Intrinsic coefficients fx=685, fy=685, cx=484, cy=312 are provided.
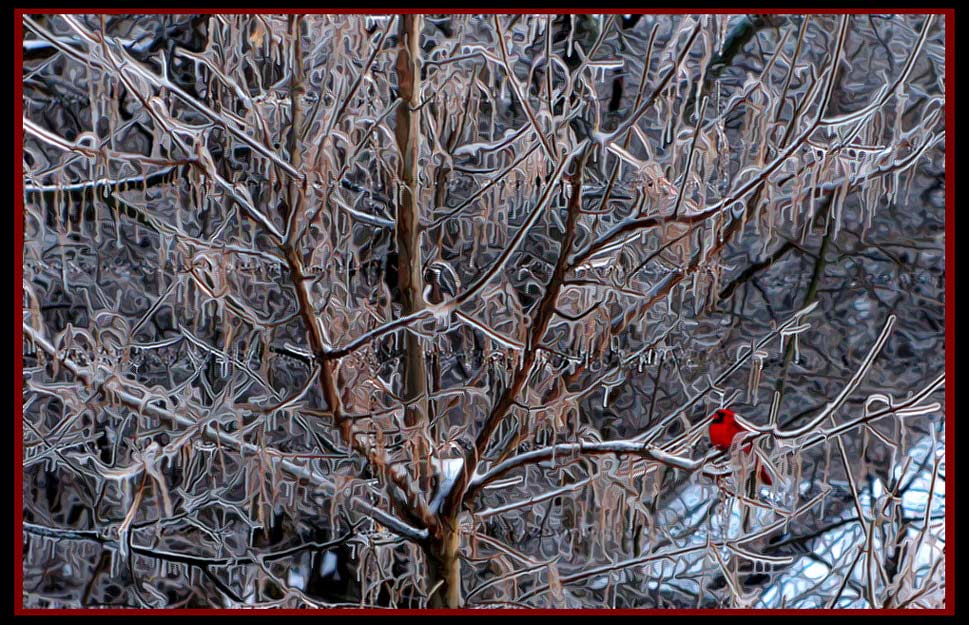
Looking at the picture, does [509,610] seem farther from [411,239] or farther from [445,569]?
[411,239]

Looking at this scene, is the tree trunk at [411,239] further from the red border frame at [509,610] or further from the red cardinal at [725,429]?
the red cardinal at [725,429]

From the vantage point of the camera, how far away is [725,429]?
183 centimetres

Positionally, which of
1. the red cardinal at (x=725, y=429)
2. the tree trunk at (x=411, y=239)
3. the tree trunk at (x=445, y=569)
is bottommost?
the tree trunk at (x=445, y=569)

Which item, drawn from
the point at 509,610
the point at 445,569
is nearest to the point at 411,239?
the point at 445,569

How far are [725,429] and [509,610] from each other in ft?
2.50

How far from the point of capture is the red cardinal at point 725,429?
6.00 feet

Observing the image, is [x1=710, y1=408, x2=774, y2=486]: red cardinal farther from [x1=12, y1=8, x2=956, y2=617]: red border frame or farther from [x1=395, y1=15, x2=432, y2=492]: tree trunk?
[x1=395, y1=15, x2=432, y2=492]: tree trunk

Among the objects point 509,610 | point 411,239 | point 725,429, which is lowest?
point 509,610

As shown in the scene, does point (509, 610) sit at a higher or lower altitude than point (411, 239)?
lower

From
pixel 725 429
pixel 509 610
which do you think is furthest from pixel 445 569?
pixel 725 429

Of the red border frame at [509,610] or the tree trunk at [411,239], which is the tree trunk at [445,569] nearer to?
the red border frame at [509,610]

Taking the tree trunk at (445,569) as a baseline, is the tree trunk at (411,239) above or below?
above

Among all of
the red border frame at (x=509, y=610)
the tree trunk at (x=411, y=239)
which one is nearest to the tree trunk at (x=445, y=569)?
the red border frame at (x=509, y=610)

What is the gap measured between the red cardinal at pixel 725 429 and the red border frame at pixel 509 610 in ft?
1.49
